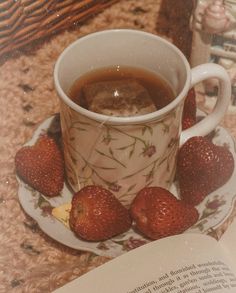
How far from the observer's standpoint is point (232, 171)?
613 mm

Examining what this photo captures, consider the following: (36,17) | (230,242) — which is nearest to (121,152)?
(230,242)

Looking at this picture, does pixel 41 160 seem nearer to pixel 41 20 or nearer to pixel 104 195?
pixel 104 195

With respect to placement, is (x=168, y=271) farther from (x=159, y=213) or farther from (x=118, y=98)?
(x=118, y=98)

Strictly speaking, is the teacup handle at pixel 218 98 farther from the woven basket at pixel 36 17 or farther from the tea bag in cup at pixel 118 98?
the woven basket at pixel 36 17

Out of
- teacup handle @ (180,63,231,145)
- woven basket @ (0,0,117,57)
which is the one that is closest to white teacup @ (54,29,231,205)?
teacup handle @ (180,63,231,145)

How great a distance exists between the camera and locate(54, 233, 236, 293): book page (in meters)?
0.52

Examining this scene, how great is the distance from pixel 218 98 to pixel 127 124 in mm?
138

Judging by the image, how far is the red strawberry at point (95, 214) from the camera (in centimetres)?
55

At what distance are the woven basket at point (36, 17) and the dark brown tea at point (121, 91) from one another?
0.15 m

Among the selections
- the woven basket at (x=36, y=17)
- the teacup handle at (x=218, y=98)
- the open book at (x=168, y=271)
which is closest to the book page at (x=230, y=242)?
the open book at (x=168, y=271)

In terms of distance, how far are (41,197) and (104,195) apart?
8 cm

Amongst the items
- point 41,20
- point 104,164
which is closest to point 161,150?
point 104,164

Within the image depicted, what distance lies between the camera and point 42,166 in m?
0.60

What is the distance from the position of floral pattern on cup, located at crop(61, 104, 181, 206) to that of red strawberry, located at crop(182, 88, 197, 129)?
68mm
